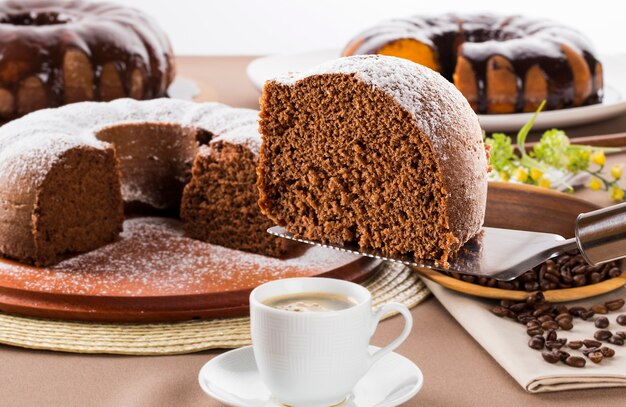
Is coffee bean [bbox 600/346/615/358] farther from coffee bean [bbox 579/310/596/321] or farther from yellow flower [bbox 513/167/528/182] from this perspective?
yellow flower [bbox 513/167/528/182]

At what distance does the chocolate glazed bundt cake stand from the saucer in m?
0.24

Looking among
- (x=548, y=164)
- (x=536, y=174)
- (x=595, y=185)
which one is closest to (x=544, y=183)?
(x=536, y=174)

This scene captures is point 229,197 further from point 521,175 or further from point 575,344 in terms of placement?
point 575,344

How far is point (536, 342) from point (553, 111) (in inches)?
80.1

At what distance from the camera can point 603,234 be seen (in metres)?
1.52

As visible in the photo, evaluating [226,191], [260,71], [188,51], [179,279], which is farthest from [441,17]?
[188,51]

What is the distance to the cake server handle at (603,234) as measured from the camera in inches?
59.3

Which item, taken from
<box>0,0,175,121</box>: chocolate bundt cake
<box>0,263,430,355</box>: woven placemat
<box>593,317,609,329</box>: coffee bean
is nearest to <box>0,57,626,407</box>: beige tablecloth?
<box>0,263,430,355</box>: woven placemat

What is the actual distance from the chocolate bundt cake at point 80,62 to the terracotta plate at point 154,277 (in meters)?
1.06

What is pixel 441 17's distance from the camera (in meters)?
4.38

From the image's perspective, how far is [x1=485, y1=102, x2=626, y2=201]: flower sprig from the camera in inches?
112

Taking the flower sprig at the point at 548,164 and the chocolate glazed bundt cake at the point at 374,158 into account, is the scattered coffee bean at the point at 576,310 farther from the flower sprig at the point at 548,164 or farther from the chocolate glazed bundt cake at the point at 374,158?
the flower sprig at the point at 548,164

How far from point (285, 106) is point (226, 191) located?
3.29 feet

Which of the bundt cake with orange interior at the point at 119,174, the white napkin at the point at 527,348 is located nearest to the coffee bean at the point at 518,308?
the white napkin at the point at 527,348
